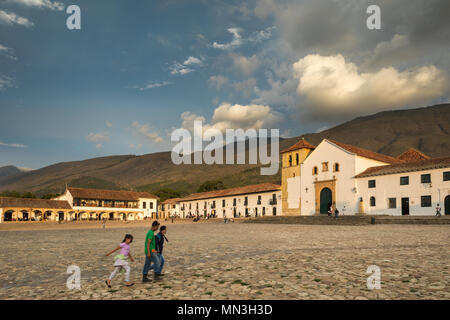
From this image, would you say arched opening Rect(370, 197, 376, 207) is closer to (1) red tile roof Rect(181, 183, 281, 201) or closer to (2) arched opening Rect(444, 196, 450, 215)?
(2) arched opening Rect(444, 196, 450, 215)

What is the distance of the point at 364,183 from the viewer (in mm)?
37406

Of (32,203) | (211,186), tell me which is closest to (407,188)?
(32,203)

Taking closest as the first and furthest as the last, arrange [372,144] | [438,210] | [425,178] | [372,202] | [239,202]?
[438,210] < [425,178] < [372,202] < [239,202] < [372,144]

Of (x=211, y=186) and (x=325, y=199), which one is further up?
(x=211, y=186)

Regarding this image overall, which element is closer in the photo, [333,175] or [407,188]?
[407,188]

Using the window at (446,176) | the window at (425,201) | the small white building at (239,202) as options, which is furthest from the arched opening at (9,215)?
the window at (446,176)

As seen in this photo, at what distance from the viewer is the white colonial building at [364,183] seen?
31781 millimetres

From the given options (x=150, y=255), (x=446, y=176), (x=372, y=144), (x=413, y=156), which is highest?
(x=372, y=144)

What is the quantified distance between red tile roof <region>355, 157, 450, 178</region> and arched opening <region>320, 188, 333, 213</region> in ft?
15.1

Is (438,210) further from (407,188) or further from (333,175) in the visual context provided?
(333,175)

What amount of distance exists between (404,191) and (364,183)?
456cm

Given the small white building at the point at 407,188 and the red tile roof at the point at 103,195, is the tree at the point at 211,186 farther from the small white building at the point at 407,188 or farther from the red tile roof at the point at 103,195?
the small white building at the point at 407,188
